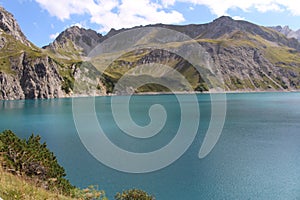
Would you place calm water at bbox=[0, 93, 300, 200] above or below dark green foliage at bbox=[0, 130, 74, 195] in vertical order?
below

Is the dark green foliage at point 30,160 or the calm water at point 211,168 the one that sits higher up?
the dark green foliage at point 30,160

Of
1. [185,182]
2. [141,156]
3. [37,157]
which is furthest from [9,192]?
[141,156]

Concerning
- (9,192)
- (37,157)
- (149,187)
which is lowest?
(149,187)

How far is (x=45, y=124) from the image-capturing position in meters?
114

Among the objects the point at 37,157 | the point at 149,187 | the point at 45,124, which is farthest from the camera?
the point at 45,124

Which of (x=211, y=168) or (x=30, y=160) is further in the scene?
(x=211, y=168)

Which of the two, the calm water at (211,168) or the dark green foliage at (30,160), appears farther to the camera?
the calm water at (211,168)

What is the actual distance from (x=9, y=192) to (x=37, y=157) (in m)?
19.5

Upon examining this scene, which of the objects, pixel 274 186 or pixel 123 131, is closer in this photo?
pixel 274 186

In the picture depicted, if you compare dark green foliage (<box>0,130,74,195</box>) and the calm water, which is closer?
dark green foliage (<box>0,130,74,195</box>)

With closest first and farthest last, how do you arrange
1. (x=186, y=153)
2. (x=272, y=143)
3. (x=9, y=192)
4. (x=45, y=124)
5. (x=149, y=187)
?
(x=9, y=192) → (x=149, y=187) → (x=186, y=153) → (x=272, y=143) → (x=45, y=124)

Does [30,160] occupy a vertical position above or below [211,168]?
above

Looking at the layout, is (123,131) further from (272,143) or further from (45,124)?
(272,143)

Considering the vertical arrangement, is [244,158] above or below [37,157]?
below
